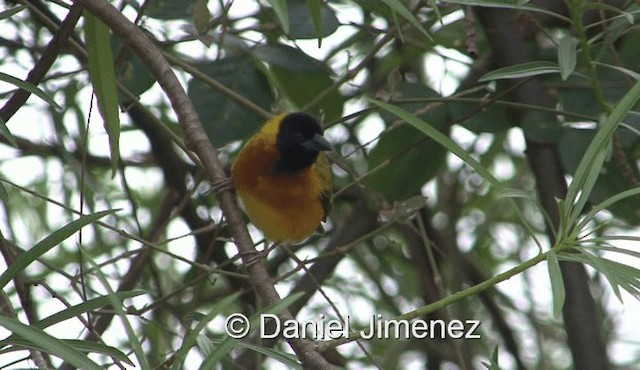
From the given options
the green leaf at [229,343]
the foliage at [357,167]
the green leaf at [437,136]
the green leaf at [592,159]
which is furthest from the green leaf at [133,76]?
the green leaf at [592,159]

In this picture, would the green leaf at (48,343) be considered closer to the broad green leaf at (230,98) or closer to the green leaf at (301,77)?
the broad green leaf at (230,98)

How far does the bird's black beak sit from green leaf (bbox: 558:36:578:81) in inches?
35.1

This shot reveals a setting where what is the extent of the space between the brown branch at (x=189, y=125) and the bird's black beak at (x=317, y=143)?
0.56 metres

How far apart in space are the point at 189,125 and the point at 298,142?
2.66ft

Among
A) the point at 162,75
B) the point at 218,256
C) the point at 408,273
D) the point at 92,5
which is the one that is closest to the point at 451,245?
the point at 408,273

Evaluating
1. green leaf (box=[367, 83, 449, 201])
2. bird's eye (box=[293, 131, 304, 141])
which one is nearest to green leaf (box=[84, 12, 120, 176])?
bird's eye (box=[293, 131, 304, 141])

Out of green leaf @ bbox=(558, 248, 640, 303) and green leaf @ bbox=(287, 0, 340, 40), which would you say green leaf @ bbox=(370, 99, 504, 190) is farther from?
green leaf @ bbox=(287, 0, 340, 40)

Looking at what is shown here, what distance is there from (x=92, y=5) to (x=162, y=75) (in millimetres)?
314

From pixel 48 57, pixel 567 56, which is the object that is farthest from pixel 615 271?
pixel 48 57

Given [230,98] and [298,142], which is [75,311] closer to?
[230,98]

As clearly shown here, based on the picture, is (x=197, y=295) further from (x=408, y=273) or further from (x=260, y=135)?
(x=408, y=273)

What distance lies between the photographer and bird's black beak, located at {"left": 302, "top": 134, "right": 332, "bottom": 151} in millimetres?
3014

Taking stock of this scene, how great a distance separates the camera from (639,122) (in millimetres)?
2711

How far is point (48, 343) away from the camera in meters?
1.63
